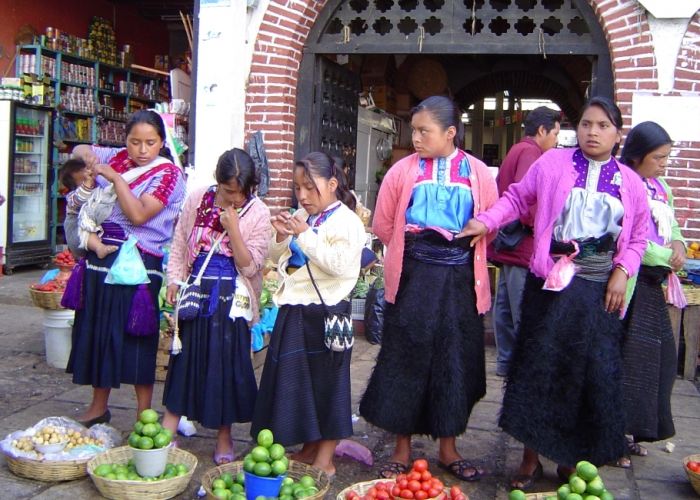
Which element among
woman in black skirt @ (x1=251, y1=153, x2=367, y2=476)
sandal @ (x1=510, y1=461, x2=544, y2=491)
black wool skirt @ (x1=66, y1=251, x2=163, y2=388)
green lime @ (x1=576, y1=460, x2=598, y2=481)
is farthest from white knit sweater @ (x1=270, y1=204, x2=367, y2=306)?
green lime @ (x1=576, y1=460, x2=598, y2=481)

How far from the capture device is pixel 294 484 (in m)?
3.49

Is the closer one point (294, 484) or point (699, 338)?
point (294, 484)

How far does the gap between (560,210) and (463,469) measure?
53.3 inches

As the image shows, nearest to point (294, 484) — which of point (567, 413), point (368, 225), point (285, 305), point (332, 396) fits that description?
point (332, 396)

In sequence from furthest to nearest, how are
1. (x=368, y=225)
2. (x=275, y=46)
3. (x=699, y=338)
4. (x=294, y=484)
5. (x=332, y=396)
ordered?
1. (x=368, y=225)
2. (x=275, y=46)
3. (x=699, y=338)
4. (x=332, y=396)
5. (x=294, y=484)

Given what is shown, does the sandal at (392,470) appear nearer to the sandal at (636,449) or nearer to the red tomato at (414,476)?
the red tomato at (414,476)

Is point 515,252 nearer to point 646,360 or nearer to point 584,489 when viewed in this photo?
point 646,360

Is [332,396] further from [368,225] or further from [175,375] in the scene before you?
[368,225]

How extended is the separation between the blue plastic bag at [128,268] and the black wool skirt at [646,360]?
248 centimetres

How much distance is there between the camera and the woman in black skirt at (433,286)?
3.96 metres

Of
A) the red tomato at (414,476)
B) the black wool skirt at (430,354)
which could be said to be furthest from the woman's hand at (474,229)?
the red tomato at (414,476)

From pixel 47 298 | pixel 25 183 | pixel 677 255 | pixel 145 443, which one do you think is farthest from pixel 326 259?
pixel 25 183

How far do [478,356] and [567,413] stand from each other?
515mm

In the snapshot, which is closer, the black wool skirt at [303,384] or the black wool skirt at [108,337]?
the black wool skirt at [303,384]
